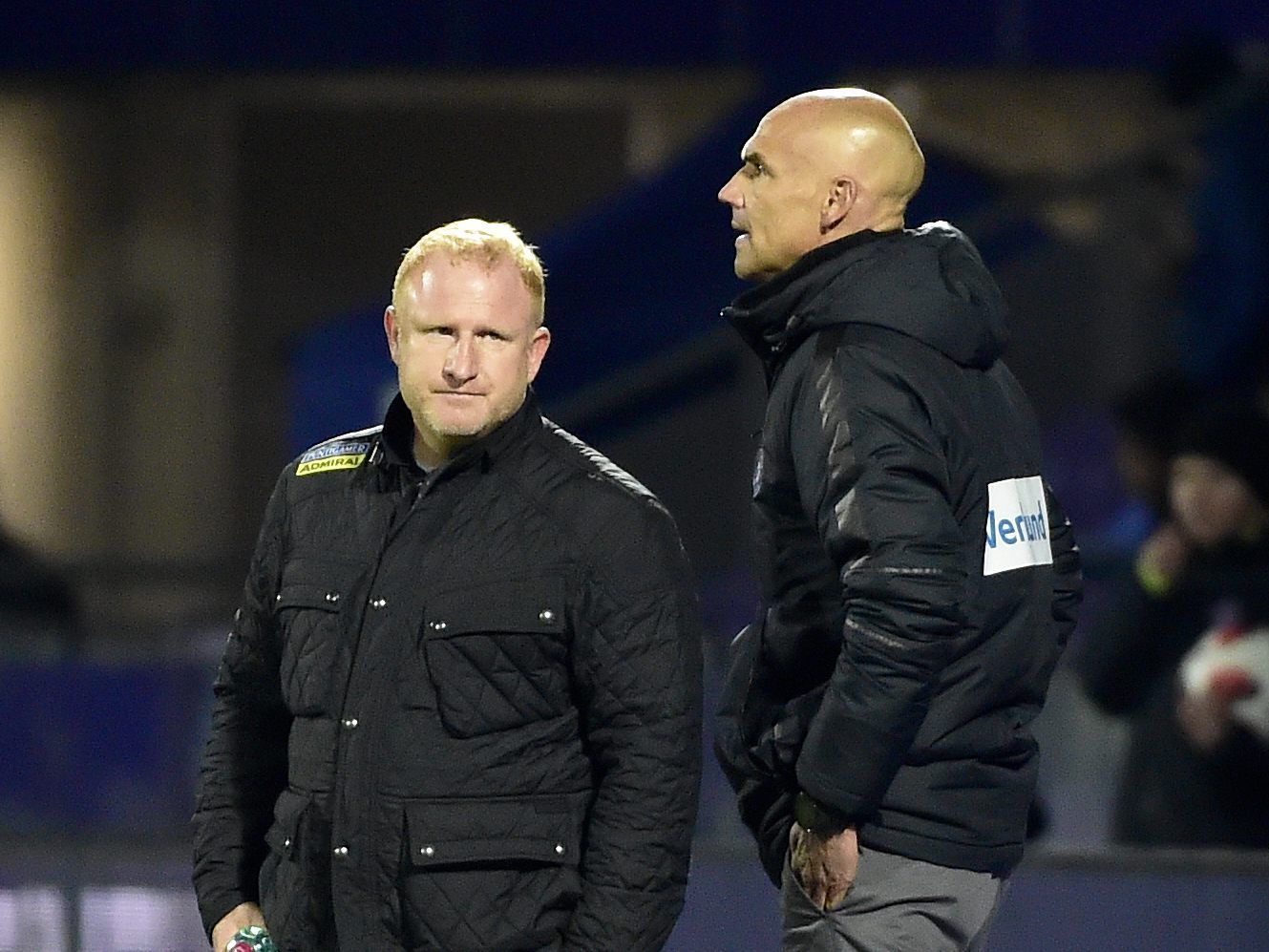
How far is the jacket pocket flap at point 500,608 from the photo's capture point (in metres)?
2.72

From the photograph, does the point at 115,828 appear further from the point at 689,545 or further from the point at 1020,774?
the point at 1020,774

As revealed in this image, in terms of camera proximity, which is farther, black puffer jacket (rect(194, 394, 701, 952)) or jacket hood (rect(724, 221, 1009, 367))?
jacket hood (rect(724, 221, 1009, 367))

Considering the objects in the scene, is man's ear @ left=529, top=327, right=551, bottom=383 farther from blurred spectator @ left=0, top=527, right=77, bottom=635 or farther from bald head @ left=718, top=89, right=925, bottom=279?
blurred spectator @ left=0, top=527, right=77, bottom=635

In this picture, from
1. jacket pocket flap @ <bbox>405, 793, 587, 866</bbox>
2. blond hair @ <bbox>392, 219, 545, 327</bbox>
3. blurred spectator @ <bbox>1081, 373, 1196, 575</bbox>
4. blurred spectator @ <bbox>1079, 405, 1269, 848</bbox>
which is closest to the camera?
jacket pocket flap @ <bbox>405, 793, 587, 866</bbox>

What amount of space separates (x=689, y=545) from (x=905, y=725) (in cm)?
440

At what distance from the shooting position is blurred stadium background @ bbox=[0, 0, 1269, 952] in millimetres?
6117

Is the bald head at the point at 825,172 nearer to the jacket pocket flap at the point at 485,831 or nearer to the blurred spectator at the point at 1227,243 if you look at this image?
the jacket pocket flap at the point at 485,831

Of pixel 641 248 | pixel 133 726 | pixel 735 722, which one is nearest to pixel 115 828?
pixel 133 726

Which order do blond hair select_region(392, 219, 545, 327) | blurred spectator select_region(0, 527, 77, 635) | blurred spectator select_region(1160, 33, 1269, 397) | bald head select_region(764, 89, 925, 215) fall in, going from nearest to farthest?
blond hair select_region(392, 219, 545, 327)
bald head select_region(764, 89, 925, 215)
blurred spectator select_region(1160, 33, 1269, 397)
blurred spectator select_region(0, 527, 77, 635)

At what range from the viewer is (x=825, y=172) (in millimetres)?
2928

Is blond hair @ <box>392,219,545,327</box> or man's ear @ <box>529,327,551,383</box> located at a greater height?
blond hair @ <box>392,219,545,327</box>

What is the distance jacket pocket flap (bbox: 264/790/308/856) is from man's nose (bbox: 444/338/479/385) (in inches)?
19.9

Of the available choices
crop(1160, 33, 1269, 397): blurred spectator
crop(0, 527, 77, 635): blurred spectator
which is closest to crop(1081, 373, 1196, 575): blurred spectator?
crop(1160, 33, 1269, 397): blurred spectator

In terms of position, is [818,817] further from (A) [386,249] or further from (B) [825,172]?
(A) [386,249]
